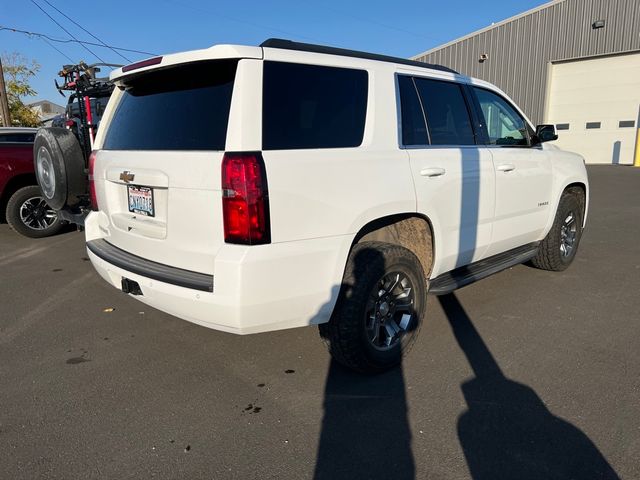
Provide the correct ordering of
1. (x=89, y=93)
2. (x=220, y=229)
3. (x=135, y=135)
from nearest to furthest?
(x=220, y=229) < (x=135, y=135) < (x=89, y=93)

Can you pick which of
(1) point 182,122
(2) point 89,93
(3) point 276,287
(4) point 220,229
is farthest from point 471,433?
(2) point 89,93

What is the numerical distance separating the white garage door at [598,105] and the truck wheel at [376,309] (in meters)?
18.2

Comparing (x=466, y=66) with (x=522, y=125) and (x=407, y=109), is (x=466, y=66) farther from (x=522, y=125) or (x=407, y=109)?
(x=407, y=109)

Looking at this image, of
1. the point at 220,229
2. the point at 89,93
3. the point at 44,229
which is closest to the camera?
the point at 220,229

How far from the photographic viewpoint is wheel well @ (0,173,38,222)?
698 cm

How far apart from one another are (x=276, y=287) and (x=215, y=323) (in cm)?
40

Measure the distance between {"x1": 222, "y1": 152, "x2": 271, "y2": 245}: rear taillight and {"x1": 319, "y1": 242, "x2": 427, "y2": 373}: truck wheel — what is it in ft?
→ 2.31

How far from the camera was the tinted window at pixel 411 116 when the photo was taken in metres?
3.21

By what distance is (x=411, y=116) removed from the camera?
3291 millimetres

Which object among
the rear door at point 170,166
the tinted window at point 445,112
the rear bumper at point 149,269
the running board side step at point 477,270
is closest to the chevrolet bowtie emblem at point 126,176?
the rear door at point 170,166

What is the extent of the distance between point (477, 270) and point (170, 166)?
2.52 metres

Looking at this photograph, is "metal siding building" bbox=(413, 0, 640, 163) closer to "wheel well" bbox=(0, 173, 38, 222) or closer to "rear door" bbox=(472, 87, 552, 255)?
"rear door" bbox=(472, 87, 552, 255)

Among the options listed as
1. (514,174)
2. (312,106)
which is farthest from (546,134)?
(312,106)

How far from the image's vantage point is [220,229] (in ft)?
8.05
